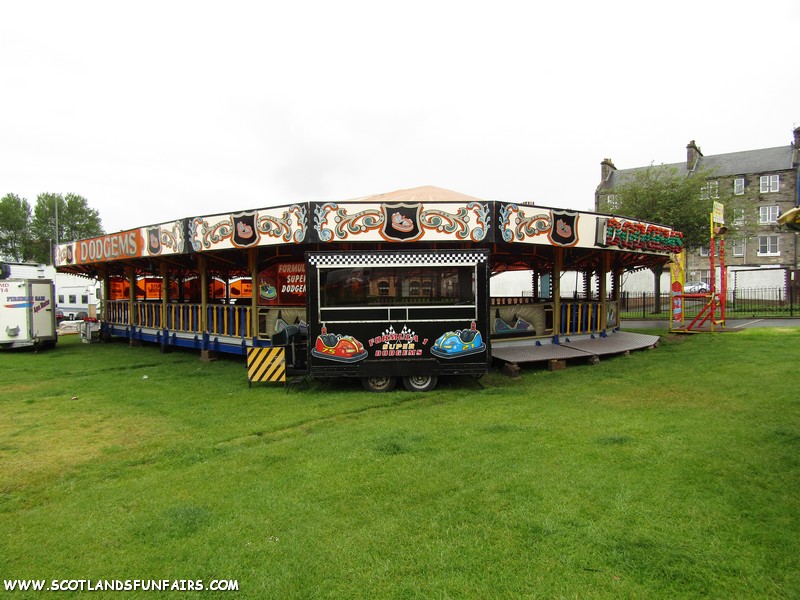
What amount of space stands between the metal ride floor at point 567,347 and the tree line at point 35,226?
69.8m

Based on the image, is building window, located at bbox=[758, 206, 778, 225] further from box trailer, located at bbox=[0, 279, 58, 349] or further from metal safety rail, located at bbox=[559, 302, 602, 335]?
box trailer, located at bbox=[0, 279, 58, 349]

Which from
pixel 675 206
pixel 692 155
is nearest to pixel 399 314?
pixel 675 206

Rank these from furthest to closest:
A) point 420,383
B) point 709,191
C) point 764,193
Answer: point 764,193 → point 709,191 → point 420,383

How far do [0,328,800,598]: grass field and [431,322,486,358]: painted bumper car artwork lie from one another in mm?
840

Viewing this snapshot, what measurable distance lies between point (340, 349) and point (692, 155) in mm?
45033

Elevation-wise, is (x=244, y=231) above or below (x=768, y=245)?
below

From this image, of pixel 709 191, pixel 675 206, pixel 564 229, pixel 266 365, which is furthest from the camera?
pixel 709 191

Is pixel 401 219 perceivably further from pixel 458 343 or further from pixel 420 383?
pixel 420 383

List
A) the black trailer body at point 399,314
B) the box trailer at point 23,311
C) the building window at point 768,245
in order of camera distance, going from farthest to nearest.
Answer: the building window at point 768,245 → the box trailer at point 23,311 → the black trailer body at point 399,314

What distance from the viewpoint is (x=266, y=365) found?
33.0ft

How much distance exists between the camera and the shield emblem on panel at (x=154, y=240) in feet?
45.9

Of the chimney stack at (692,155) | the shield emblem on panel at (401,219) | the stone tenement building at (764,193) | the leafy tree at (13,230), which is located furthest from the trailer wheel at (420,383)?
the leafy tree at (13,230)

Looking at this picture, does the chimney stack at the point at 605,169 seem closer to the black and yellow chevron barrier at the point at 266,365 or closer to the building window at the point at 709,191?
the building window at the point at 709,191

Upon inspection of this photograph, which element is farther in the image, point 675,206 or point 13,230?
point 13,230
